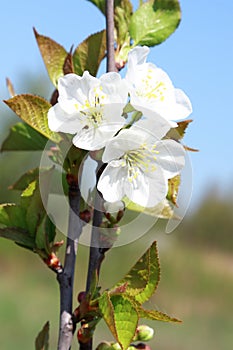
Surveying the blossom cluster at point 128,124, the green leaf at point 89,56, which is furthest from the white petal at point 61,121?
the green leaf at point 89,56

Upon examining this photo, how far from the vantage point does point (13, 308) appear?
20.4ft

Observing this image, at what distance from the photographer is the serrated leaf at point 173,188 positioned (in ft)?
1.68

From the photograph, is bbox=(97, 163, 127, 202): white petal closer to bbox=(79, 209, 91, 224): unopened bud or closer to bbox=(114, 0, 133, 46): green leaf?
bbox=(79, 209, 91, 224): unopened bud

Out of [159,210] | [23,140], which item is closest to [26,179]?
[23,140]

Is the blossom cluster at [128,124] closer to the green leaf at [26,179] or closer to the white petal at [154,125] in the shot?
the white petal at [154,125]

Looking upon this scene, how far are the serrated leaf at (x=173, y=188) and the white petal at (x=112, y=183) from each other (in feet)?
0.19

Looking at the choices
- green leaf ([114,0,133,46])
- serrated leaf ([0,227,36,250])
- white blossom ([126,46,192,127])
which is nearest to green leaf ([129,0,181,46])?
green leaf ([114,0,133,46])

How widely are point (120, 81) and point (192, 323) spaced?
591 cm

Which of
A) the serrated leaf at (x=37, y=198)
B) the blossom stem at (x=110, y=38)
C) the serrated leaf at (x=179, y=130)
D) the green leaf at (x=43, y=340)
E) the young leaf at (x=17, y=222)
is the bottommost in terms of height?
the green leaf at (x=43, y=340)

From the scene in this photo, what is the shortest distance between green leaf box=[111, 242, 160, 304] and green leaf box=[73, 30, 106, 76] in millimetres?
188

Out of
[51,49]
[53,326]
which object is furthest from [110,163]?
[53,326]

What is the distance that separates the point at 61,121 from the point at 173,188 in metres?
0.12

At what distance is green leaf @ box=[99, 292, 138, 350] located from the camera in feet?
1.48

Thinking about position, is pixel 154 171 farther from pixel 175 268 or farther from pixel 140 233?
pixel 175 268
